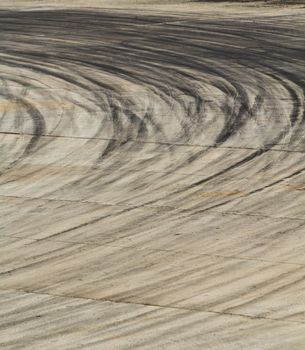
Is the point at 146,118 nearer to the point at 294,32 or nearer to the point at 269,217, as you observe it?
the point at 269,217

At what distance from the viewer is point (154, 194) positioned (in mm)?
17625

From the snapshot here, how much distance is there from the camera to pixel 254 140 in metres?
20.9

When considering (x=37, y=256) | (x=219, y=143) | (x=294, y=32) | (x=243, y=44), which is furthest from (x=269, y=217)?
(x=294, y=32)

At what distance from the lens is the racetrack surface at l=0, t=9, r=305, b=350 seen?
1238 cm

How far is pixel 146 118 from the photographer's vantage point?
23.0 m

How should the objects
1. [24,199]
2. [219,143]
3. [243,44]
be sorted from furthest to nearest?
[243,44] < [219,143] < [24,199]

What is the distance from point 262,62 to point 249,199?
39.8 feet

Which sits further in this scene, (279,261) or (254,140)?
(254,140)

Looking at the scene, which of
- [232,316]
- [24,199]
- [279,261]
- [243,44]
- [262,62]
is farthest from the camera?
[243,44]

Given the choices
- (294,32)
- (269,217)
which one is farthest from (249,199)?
(294,32)

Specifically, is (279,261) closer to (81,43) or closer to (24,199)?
(24,199)

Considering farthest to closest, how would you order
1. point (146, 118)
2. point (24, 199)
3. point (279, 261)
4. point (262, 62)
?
point (262, 62) < point (146, 118) < point (24, 199) < point (279, 261)

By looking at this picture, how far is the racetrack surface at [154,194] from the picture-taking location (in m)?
12.4

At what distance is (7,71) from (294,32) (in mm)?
8530
